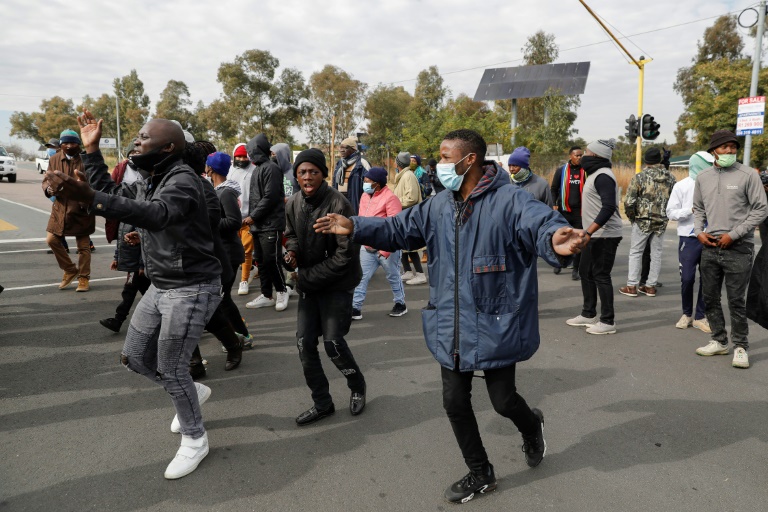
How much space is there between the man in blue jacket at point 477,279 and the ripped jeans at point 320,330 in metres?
0.80

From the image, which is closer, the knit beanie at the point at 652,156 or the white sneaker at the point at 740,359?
the white sneaker at the point at 740,359

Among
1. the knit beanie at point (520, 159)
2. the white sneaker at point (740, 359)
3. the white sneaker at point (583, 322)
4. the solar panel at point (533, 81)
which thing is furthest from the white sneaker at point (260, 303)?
the solar panel at point (533, 81)

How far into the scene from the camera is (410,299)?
7164 millimetres

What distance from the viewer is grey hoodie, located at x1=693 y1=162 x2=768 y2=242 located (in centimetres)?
448

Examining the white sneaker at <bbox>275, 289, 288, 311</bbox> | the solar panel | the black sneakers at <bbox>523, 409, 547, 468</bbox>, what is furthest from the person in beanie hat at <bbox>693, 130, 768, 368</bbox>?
the solar panel

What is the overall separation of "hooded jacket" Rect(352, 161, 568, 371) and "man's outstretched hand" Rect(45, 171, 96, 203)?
1.64 meters

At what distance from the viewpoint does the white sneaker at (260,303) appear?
21.8 ft

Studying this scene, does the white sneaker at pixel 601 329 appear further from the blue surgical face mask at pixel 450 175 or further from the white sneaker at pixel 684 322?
the blue surgical face mask at pixel 450 175

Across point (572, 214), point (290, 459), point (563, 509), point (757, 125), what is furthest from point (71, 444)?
point (757, 125)

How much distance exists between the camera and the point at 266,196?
592 centimetres

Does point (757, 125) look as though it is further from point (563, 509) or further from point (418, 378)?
point (563, 509)

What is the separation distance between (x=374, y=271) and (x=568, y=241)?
168 inches

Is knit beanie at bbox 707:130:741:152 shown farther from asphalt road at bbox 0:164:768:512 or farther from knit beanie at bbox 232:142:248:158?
knit beanie at bbox 232:142:248:158

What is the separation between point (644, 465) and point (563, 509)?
730mm
